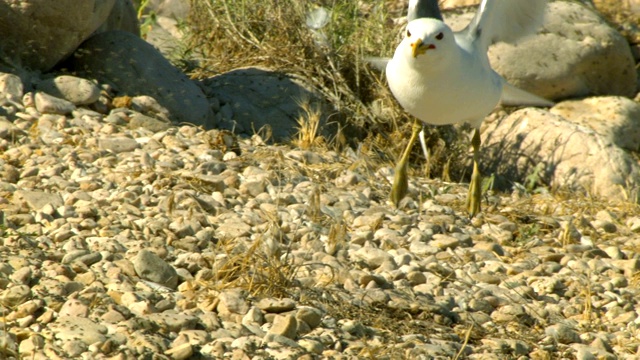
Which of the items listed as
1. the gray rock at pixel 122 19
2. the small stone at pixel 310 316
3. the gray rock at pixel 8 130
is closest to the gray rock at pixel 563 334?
the small stone at pixel 310 316

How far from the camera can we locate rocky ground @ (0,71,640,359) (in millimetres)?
3393

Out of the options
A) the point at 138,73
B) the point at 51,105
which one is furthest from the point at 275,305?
the point at 138,73

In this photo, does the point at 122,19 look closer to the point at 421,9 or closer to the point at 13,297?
the point at 421,9

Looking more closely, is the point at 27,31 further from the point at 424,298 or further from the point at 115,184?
the point at 424,298

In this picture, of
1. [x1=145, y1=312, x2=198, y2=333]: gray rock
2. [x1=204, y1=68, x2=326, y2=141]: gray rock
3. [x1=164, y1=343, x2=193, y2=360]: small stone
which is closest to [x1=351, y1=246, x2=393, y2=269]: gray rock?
[x1=145, y1=312, x2=198, y2=333]: gray rock

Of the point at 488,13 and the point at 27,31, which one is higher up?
the point at 488,13

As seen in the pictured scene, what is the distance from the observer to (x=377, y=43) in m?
7.02

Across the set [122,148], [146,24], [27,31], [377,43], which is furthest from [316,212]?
[146,24]

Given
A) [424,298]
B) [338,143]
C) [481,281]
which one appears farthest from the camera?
[338,143]

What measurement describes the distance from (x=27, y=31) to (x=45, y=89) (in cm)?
43

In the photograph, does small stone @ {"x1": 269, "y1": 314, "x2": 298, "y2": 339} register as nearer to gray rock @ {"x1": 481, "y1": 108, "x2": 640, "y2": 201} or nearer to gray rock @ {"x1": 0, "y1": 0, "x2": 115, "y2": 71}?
gray rock @ {"x1": 0, "y1": 0, "x2": 115, "y2": 71}

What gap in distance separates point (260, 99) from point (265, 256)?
2.85 metres

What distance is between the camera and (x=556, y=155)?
273 inches

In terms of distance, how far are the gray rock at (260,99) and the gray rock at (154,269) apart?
94.6 inches
